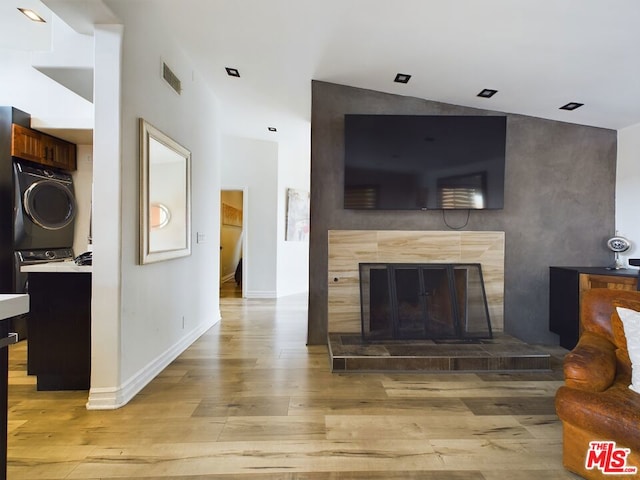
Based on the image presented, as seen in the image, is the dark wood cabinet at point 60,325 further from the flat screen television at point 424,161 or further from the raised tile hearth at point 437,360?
the flat screen television at point 424,161

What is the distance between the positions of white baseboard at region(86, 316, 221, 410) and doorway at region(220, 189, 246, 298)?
4330 mm

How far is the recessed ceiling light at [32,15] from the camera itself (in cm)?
319

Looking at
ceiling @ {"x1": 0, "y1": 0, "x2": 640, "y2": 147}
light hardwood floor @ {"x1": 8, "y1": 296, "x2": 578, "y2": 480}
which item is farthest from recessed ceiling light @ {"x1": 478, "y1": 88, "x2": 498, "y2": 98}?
light hardwood floor @ {"x1": 8, "y1": 296, "x2": 578, "y2": 480}

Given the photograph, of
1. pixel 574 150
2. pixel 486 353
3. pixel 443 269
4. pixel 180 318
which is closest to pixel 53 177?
pixel 180 318

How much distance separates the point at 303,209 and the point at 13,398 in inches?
216

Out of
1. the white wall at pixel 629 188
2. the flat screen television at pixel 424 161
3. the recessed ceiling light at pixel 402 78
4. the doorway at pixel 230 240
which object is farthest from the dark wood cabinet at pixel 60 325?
the white wall at pixel 629 188

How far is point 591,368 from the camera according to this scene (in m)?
1.79

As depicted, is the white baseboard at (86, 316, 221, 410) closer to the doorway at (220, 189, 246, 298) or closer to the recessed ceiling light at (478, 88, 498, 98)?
the recessed ceiling light at (478, 88, 498, 98)

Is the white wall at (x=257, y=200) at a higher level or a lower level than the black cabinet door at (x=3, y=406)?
higher

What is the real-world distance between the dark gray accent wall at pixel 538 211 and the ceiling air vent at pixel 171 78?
182cm

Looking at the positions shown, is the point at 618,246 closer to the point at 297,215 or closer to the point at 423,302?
the point at 423,302

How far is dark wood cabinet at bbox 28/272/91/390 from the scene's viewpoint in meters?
2.52

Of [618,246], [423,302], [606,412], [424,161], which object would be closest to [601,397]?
[606,412]

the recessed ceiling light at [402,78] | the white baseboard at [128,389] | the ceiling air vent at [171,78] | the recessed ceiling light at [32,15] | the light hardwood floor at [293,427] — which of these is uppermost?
→ the recessed ceiling light at [32,15]
